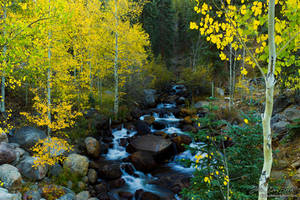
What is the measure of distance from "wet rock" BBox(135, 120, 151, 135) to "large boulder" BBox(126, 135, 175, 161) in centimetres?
137

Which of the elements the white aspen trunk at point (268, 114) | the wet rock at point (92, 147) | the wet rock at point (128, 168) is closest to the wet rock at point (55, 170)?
the wet rock at point (92, 147)

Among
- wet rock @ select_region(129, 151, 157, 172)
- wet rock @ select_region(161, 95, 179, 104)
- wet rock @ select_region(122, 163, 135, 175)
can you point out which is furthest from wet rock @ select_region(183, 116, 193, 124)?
wet rock @ select_region(122, 163, 135, 175)

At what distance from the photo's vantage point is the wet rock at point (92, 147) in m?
9.85

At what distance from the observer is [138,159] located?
9.46 meters

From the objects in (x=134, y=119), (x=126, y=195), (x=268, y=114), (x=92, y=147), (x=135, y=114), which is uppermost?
(x=268, y=114)

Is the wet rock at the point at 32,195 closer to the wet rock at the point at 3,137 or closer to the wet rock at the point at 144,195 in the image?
the wet rock at the point at 3,137

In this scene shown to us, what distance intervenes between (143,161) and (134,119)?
5.59 metres

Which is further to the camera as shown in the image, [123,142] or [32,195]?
[123,142]

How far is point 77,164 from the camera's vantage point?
27.0 ft

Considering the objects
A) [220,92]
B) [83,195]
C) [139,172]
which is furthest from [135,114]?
[220,92]

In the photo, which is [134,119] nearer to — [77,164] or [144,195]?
[77,164]

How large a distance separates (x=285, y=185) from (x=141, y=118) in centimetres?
1063

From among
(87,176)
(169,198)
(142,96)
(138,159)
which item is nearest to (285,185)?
(169,198)

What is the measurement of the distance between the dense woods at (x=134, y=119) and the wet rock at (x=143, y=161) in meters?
0.05
